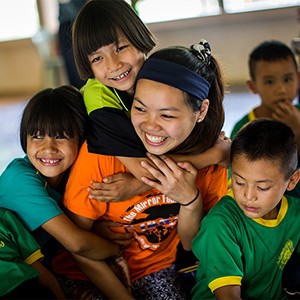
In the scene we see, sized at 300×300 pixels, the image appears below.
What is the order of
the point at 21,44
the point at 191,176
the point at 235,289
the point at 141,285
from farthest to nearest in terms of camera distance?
the point at 21,44 < the point at 141,285 < the point at 191,176 < the point at 235,289

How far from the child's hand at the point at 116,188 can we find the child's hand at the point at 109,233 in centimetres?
16

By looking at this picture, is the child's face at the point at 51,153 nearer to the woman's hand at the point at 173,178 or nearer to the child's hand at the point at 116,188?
the child's hand at the point at 116,188

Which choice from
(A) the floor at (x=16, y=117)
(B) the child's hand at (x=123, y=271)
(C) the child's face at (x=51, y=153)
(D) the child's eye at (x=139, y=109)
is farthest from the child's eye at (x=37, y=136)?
(A) the floor at (x=16, y=117)

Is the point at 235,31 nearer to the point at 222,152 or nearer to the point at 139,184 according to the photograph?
the point at 222,152

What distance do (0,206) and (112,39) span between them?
2.15 ft

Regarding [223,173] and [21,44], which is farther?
[21,44]

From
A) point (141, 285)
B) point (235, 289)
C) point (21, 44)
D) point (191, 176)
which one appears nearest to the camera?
point (235, 289)

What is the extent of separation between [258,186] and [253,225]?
0.13m

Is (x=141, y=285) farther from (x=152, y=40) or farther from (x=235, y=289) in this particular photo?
(x=152, y=40)

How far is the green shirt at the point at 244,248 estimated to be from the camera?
140 cm

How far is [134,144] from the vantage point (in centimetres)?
153

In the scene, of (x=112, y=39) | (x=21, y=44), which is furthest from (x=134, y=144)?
(x=21, y=44)

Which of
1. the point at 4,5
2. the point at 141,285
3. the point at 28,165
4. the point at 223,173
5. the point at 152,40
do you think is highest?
the point at 4,5

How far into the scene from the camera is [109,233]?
1.64 m
